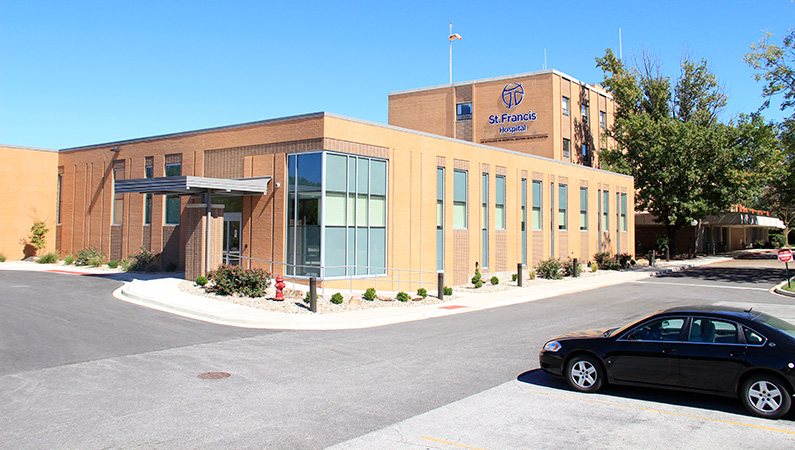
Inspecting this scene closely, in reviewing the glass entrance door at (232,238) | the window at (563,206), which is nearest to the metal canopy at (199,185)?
the glass entrance door at (232,238)

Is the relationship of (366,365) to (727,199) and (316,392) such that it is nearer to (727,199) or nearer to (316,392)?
(316,392)

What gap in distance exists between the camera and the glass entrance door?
79.1 ft

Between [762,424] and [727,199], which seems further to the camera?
[727,199]

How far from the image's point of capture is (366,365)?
405 inches

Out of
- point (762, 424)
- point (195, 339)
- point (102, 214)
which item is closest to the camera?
point (762, 424)

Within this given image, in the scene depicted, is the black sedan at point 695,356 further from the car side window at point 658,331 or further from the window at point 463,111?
the window at point 463,111

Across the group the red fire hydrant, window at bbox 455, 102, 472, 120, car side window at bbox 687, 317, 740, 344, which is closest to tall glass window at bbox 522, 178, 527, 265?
window at bbox 455, 102, 472, 120

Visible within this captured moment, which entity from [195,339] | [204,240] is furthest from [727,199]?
[195,339]

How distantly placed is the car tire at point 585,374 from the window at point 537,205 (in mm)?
25704

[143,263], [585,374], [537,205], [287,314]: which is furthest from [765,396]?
[143,263]

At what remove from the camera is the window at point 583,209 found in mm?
38647

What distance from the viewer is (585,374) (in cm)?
838

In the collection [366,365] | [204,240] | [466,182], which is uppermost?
[466,182]

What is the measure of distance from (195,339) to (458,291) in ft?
46.1
